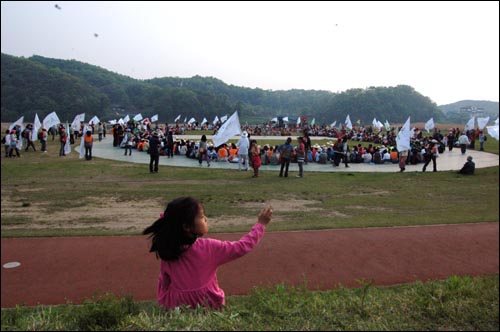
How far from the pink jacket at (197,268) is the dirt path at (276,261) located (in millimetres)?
2784

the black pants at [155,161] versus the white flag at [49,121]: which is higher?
the white flag at [49,121]

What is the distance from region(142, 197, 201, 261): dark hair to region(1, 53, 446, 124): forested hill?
59.4 meters

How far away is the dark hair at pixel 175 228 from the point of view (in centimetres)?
282

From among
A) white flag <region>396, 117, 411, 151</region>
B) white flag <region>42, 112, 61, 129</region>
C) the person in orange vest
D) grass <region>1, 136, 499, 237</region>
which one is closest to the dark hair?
grass <region>1, 136, 499, 237</region>

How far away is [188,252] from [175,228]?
204 mm

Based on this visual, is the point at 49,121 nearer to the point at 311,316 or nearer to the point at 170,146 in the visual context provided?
the point at 170,146

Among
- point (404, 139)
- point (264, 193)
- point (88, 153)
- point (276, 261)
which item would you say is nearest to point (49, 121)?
point (88, 153)

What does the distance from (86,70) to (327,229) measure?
Result: 369 feet

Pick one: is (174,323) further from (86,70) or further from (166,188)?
(86,70)

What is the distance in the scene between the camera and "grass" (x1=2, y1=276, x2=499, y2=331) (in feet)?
9.50

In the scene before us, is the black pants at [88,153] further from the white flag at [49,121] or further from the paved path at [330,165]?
the white flag at [49,121]

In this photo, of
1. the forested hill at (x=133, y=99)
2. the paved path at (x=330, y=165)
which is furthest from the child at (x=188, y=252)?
the forested hill at (x=133, y=99)

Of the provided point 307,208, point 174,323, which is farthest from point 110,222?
point 174,323

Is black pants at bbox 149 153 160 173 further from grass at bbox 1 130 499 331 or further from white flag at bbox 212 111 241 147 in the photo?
white flag at bbox 212 111 241 147
